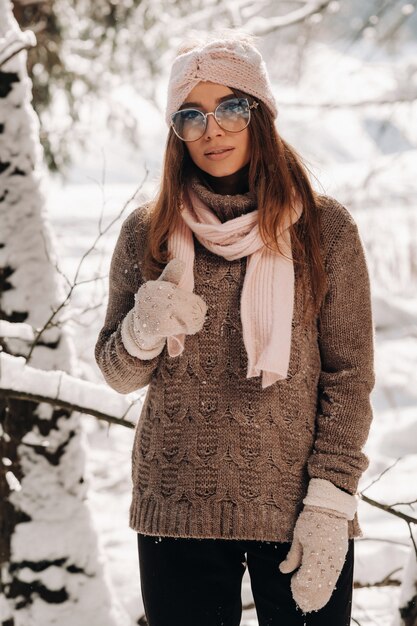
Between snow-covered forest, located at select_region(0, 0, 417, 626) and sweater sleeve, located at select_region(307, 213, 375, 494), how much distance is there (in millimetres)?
240

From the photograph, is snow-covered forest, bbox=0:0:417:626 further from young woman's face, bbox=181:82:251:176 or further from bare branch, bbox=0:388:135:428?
young woman's face, bbox=181:82:251:176

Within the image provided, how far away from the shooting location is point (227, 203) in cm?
182

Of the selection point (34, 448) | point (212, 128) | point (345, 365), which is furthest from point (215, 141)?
point (34, 448)

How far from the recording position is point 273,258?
1.79 meters

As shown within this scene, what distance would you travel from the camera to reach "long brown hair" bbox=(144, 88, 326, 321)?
1.77 meters

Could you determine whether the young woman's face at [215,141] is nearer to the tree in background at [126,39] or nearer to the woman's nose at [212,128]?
the woman's nose at [212,128]

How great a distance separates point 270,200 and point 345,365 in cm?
41

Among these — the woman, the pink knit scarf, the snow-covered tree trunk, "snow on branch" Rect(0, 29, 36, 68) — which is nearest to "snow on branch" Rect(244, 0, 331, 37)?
the snow-covered tree trunk

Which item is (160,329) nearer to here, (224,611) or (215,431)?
(215,431)

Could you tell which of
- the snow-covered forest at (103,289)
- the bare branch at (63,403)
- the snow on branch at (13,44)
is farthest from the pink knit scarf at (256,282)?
the snow on branch at (13,44)

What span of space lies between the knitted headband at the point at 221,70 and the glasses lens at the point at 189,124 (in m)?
0.04

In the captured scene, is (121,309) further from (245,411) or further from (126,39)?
(126,39)

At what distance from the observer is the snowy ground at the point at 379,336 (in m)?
3.89

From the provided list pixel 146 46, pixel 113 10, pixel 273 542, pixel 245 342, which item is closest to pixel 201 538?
pixel 273 542
